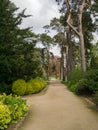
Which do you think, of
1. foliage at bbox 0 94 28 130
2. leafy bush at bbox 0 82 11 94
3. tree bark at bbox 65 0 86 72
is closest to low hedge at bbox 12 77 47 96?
leafy bush at bbox 0 82 11 94

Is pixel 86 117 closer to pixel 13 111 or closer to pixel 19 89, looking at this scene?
pixel 13 111

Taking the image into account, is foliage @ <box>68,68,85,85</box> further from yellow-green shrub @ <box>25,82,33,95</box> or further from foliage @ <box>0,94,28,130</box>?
foliage @ <box>0,94,28,130</box>

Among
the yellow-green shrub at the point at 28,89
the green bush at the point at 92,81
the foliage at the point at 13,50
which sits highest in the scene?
the foliage at the point at 13,50

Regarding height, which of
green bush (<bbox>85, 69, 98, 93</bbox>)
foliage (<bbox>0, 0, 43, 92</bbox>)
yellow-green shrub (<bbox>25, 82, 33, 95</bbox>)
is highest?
foliage (<bbox>0, 0, 43, 92</bbox>)

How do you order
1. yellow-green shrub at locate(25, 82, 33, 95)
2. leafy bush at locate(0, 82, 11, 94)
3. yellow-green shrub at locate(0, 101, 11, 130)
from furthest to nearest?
yellow-green shrub at locate(25, 82, 33, 95) → leafy bush at locate(0, 82, 11, 94) → yellow-green shrub at locate(0, 101, 11, 130)

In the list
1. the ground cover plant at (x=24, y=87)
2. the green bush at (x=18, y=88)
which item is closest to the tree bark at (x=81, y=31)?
the ground cover plant at (x=24, y=87)

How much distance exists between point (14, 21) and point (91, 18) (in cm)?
1605

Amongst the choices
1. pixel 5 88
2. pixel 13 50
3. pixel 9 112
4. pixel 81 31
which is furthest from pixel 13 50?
pixel 9 112

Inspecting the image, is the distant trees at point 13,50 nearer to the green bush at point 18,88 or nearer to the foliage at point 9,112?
the green bush at point 18,88

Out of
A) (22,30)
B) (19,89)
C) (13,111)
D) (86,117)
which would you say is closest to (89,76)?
(19,89)

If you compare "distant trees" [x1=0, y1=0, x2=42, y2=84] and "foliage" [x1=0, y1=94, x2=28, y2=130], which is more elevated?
"distant trees" [x1=0, y1=0, x2=42, y2=84]

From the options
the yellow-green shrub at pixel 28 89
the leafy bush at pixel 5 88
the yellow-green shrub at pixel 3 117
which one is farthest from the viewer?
the yellow-green shrub at pixel 28 89

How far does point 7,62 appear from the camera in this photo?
28016 millimetres

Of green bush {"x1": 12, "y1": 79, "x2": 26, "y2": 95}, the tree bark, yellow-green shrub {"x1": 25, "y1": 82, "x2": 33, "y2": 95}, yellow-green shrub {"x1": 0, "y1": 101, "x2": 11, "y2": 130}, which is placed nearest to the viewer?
yellow-green shrub {"x1": 0, "y1": 101, "x2": 11, "y2": 130}
